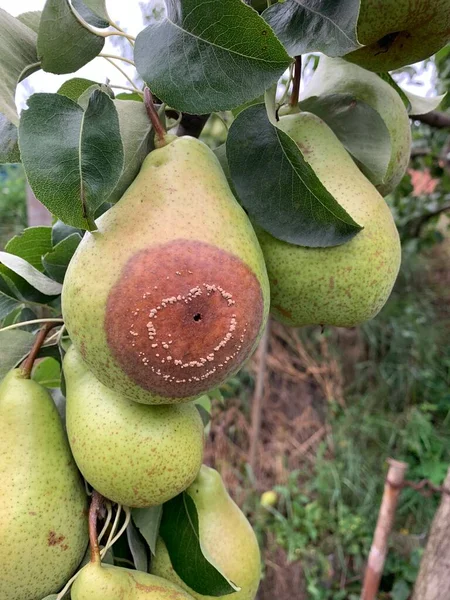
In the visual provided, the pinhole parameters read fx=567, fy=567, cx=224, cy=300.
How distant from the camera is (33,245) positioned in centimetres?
85

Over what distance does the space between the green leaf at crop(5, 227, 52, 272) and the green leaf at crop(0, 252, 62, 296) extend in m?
0.08

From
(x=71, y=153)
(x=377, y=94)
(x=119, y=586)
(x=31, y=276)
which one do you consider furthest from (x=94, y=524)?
(x=377, y=94)

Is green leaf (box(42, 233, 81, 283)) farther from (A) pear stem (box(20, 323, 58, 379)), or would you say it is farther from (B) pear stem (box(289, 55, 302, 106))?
(B) pear stem (box(289, 55, 302, 106))

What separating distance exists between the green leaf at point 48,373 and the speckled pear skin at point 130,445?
221 mm

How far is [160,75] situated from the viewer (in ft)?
1.70

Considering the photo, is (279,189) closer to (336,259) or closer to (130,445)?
(336,259)

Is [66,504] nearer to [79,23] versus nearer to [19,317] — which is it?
[19,317]

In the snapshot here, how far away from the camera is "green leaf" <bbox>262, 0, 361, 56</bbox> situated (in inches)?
20.6

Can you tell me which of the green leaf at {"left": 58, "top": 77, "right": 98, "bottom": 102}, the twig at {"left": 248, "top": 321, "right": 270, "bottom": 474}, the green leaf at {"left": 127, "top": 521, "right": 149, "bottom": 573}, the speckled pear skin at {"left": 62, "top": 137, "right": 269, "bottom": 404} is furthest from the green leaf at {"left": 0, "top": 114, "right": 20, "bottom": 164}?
the twig at {"left": 248, "top": 321, "right": 270, "bottom": 474}

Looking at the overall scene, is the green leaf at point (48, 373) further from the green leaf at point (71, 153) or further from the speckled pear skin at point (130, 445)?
the green leaf at point (71, 153)

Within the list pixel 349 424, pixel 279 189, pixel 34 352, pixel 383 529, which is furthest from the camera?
pixel 349 424

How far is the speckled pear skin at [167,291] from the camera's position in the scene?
1.67 feet

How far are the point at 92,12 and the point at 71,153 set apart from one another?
19cm

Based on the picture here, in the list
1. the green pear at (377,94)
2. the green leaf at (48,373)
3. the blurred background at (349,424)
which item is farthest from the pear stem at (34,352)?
the blurred background at (349,424)
